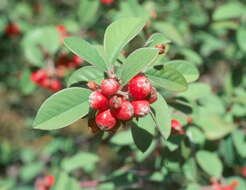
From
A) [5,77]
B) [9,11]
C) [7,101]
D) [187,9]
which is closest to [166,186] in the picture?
[187,9]

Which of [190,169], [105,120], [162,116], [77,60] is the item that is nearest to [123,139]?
[190,169]

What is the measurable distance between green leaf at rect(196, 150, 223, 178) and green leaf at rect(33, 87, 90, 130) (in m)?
1.08

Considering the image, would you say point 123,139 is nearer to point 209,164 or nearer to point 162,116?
point 209,164

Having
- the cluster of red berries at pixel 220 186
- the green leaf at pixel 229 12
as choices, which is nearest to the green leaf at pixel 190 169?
the cluster of red berries at pixel 220 186

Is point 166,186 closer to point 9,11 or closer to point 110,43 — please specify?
point 110,43

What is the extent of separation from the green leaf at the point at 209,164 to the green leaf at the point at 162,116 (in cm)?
95

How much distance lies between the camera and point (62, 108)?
4.88 feet

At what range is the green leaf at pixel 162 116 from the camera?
148 cm

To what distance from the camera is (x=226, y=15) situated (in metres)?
2.89

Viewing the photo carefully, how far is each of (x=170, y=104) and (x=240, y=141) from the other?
0.71 metres

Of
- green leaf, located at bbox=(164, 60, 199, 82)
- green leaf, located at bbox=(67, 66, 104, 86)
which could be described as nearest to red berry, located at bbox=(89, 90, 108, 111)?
green leaf, located at bbox=(67, 66, 104, 86)

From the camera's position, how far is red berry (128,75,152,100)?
1.37 metres

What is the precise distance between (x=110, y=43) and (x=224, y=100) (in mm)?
1429

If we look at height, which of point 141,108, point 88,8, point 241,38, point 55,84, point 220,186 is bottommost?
point 220,186
